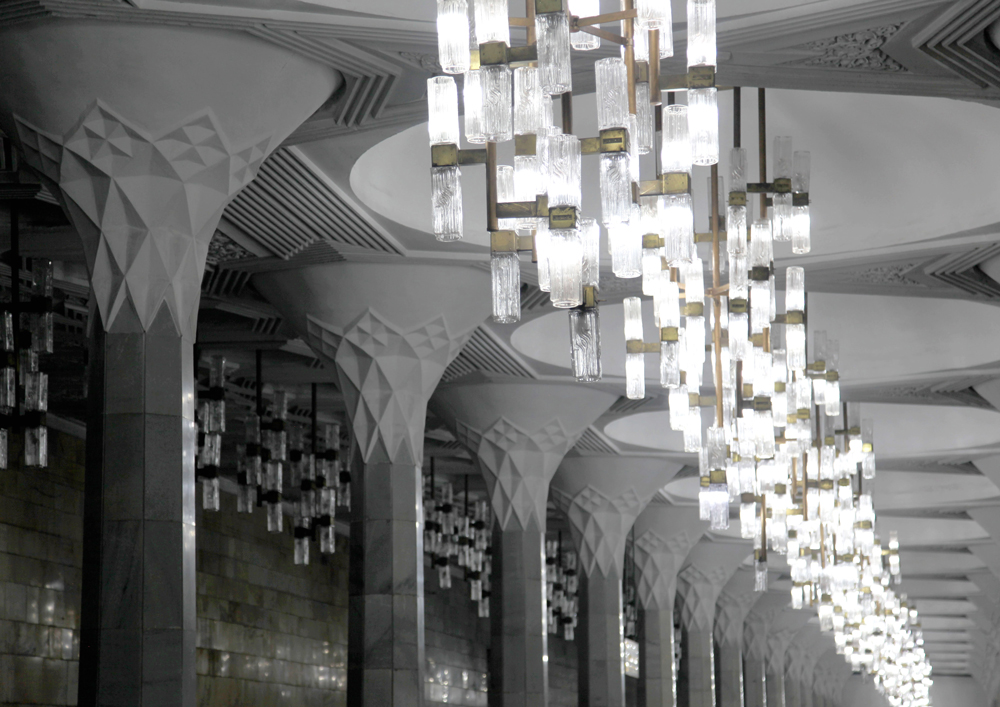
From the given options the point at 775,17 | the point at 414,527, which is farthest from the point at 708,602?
the point at 775,17

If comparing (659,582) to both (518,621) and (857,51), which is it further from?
(857,51)

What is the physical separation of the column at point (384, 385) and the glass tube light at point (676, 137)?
761 centimetres

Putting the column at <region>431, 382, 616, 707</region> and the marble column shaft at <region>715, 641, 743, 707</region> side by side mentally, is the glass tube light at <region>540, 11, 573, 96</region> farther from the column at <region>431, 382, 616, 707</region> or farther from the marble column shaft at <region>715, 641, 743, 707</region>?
the marble column shaft at <region>715, 641, 743, 707</region>

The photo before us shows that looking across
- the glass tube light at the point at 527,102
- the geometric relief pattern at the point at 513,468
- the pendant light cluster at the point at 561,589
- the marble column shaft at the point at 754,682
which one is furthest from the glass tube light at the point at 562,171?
the marble column shaft at the point at 754,682

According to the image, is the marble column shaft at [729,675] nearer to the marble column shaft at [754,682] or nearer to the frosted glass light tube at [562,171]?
the marble column shaft at [754,682]

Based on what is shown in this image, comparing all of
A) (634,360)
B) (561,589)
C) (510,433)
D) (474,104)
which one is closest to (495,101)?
(474,104)

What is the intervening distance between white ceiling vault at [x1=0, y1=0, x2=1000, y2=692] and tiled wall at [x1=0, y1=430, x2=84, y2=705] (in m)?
3.27

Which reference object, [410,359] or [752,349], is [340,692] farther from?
[752,349]

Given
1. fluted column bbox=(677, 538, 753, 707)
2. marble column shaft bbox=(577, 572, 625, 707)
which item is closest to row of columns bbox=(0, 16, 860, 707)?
marble column shaft bbox=(577, 572, 625, 707)

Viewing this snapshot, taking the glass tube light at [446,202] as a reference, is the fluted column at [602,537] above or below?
below

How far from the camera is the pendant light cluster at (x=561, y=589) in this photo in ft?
92.6

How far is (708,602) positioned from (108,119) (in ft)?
82.7

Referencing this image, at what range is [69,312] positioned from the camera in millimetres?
14945

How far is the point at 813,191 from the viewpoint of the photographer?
12.9 metres
